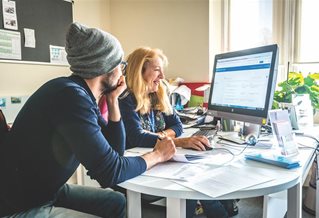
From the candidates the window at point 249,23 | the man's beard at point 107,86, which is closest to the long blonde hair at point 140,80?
the man's beard at point 107,86

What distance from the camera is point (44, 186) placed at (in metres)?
0.98

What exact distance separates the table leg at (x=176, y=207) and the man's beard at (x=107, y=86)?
20.3 inches

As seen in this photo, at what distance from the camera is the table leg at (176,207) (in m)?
0.82

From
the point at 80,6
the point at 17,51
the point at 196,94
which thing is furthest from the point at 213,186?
the point at 80,6

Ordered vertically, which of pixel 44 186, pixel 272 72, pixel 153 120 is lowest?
pixel 44 186

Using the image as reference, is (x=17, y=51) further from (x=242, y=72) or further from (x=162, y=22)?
(x=242, y=72)

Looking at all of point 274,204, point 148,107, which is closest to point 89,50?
point 148,107

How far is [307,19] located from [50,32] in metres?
2.24

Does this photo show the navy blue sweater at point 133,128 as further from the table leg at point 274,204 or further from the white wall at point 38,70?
the white wall at point 38,70

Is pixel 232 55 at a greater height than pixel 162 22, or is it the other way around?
pixel 162 22

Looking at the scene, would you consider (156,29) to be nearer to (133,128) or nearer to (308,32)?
(308,32)

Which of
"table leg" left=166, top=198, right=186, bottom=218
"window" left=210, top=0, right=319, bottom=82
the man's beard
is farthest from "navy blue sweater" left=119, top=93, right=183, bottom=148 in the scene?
"window" left=210, top=0, right=319, bottom=82

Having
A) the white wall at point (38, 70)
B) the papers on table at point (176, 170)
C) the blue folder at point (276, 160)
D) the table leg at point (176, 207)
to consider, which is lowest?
the table leg at point (176, 207)

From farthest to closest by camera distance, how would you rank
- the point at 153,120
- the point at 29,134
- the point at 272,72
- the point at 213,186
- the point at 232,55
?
1. the point at 153,120
2. the point at 232,55
3. the point at 272,72
4. the point at 29,134
5. the point at 213,186
